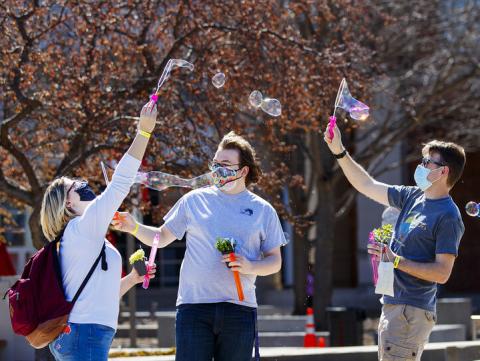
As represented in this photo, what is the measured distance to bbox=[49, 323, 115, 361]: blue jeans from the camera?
16.0ft

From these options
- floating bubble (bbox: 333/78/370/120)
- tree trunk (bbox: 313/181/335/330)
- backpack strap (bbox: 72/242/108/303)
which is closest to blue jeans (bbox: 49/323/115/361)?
backpack strap (bbox: 72/242/108/303)

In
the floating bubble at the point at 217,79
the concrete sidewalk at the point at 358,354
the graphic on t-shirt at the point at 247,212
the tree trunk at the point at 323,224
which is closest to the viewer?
the graphic on t-shirt at the point at 247,212

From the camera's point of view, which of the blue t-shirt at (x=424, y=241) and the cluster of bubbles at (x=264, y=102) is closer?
the blue t-shirt at (x=424, y=241)

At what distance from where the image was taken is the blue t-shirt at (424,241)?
219 inches

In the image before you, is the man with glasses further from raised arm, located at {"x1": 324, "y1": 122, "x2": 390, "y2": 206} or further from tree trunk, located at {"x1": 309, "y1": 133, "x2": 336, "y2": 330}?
tree trunk, located at {"x1": 309, "y1": 133, "x2": 336, "y2": 330}

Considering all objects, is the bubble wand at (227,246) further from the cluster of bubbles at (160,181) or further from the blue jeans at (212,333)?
the cluster of bubbles at (160,181)

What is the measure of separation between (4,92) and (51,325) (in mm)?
5614

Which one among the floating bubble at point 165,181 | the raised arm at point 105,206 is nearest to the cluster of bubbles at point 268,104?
the floating bubble at point 165,181

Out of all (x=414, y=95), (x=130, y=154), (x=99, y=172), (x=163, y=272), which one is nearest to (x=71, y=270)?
(x=130, y=154)

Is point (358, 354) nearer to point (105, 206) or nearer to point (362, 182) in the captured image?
point (362, 182)

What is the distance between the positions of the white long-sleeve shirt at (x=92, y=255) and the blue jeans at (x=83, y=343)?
1.4 inches

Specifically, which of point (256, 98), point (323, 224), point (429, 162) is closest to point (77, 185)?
point (429, 162)

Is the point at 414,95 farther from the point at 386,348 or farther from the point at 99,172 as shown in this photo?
the point at 386,348

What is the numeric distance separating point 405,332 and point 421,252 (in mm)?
458
